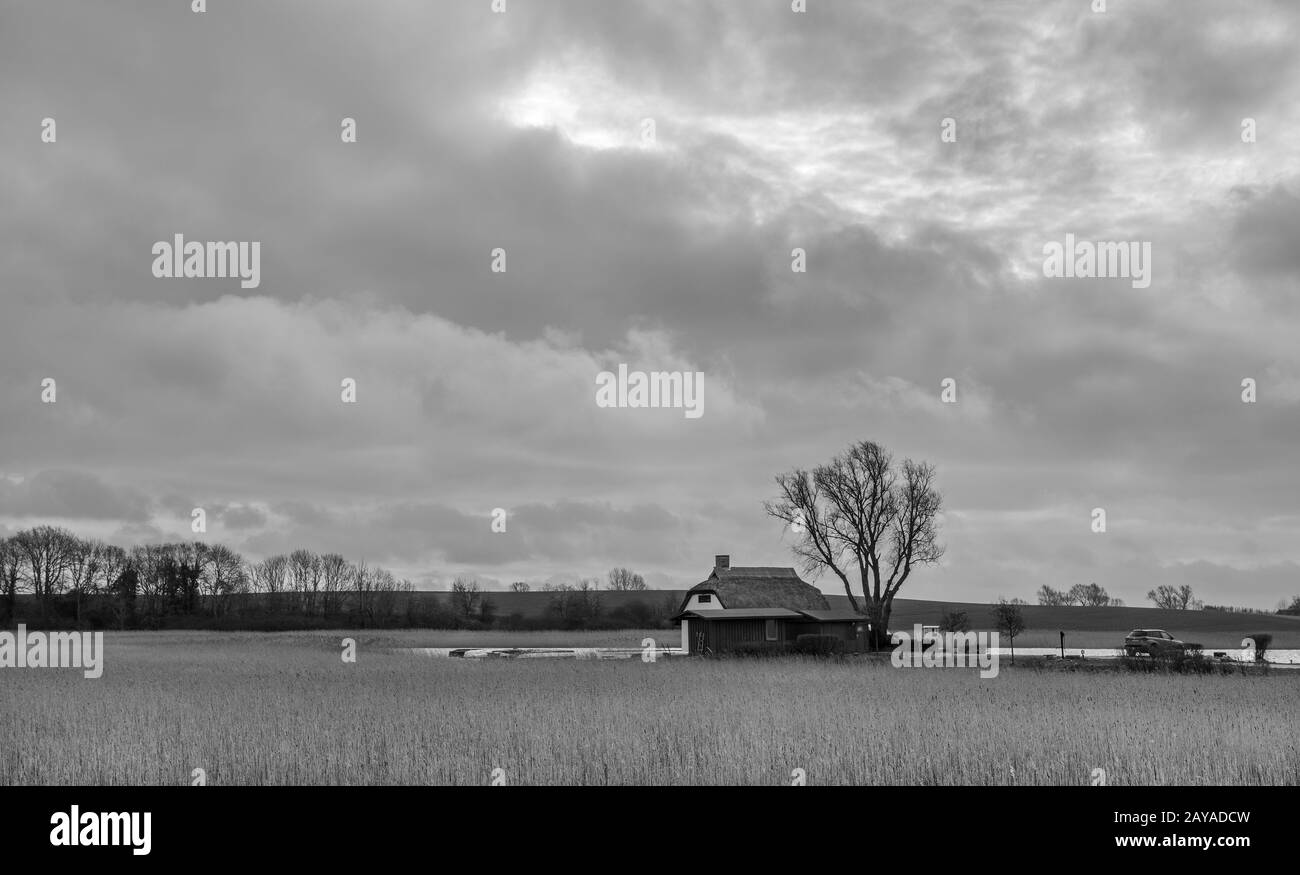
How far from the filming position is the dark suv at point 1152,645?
4240 cm

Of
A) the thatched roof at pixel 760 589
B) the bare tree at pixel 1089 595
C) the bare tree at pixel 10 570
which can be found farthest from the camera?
the bare tree at pixel 1089 595

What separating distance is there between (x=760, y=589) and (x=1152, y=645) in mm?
21209

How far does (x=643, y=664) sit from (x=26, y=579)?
72.2 metres

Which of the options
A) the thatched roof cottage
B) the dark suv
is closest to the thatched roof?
the thatched roof cottage

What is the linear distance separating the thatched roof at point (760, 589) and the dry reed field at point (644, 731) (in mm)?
27121

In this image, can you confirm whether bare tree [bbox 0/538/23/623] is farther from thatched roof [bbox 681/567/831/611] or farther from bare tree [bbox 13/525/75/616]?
thatched roof [bbox 681/567/831/611]

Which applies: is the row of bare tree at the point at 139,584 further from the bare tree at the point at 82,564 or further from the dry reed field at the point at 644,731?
the dry reed field at the point at 644,731

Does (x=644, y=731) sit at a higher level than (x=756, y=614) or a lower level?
higher

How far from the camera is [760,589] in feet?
199

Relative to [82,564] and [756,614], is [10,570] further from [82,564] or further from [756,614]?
[756,614]

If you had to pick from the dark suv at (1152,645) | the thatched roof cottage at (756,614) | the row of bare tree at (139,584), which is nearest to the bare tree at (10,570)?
the row of bare tree at (139,584)

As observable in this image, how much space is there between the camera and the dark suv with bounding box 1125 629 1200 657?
139ft

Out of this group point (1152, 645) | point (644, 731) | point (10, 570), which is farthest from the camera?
point (10, 570)

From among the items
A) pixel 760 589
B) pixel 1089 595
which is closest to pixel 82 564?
pixel 760 589
